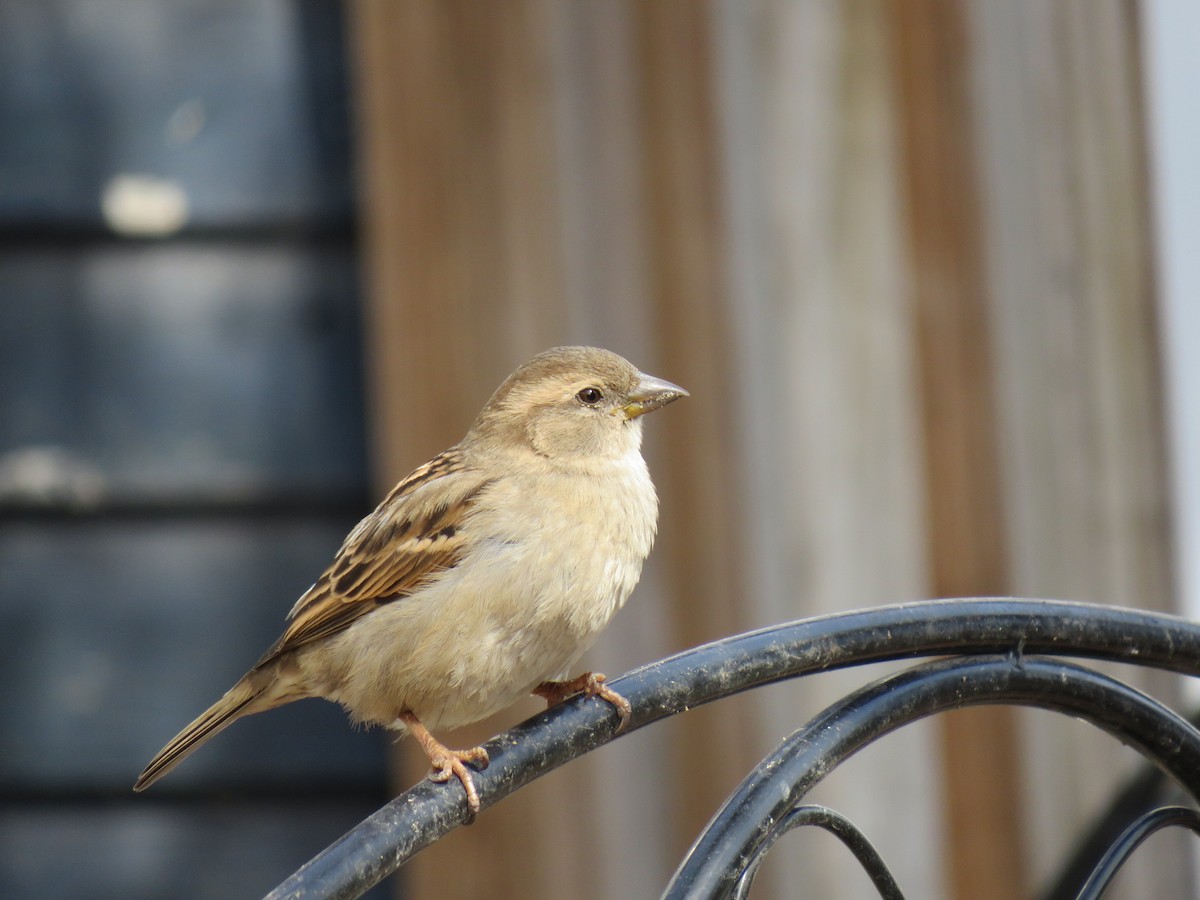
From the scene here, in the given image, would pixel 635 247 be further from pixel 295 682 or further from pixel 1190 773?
pixel 1190 773

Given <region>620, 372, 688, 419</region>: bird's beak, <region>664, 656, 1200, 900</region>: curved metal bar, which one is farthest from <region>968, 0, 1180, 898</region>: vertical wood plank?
<region>664, 656, 1200, 900</region>: curved metal bar

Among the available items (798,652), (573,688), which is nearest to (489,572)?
(573,688)

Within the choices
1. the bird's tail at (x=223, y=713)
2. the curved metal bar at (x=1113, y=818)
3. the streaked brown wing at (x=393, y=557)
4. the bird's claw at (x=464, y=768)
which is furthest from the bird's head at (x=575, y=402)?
the curved metal bar at (x=1113, y=818)

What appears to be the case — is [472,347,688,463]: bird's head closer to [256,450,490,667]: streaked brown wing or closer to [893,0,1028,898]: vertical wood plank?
[256,450,490,667]: streaked brown wing

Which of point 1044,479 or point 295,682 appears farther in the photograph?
point 1044,479

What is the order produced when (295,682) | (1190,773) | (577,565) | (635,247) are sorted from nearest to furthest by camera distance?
(1190,773), (577,565), (295,682), (635,247)

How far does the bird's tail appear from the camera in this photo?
76.8 inches

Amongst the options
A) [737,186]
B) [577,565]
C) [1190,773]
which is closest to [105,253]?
[737,186]

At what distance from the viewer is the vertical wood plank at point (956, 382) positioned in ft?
9.09

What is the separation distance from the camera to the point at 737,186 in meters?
2.76

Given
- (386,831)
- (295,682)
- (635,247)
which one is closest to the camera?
(386,831)

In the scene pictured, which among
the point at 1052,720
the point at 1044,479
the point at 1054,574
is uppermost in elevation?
the point at 1044,479

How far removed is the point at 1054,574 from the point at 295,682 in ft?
4.73

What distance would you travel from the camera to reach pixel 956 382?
2.80 m
